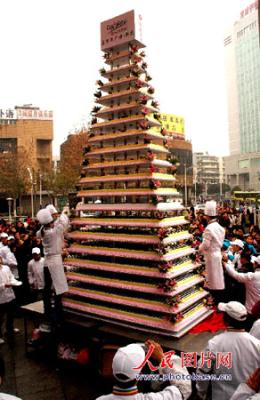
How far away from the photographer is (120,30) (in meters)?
6.69

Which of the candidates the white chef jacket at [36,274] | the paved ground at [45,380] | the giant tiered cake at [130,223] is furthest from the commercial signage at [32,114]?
the paved ground at [45,380]

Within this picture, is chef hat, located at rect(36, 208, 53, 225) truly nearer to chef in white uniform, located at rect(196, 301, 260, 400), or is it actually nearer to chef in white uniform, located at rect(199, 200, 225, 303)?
chef in white uniform, located at rect(199, 200, 225, 303)

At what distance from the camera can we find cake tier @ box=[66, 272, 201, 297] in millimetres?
5543

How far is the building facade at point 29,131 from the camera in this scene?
5156cm

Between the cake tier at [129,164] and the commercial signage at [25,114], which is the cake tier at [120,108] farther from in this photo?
the commercial signage at [25,114]

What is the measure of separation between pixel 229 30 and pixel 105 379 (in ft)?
378

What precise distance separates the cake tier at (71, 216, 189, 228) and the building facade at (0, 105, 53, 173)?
4560cm

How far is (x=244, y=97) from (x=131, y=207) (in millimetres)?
101674

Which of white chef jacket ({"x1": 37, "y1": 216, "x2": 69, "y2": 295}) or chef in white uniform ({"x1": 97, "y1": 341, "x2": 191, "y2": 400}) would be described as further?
white chef jacket ({"x1": 37, "y1": 216, "x2": 69, "y2": 295})

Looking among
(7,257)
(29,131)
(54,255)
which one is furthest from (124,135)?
(29,131)

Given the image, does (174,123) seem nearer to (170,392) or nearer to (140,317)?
(140,317)

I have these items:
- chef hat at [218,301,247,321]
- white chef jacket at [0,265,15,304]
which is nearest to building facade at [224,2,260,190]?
white chef jacket at [0,265,15,304]

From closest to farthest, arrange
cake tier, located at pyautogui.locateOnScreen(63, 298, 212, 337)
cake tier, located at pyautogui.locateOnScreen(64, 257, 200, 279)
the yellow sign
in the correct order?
1. cake tier, located at pyautogui.locateOnScreen(63, 298, 212, 337)
2. cake tier, located at pyautogui.locateOnScreen(64, 257, 200, 279)
3. the yellow sign

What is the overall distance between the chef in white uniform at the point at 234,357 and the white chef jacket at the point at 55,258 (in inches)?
144
